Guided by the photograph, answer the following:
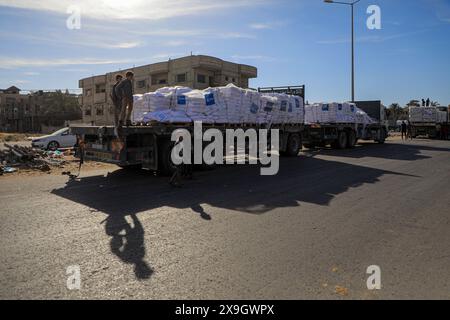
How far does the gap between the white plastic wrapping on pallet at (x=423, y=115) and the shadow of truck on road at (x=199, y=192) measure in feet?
80.3

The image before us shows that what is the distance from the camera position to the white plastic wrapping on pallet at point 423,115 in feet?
107

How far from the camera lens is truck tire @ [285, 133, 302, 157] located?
16.2 m

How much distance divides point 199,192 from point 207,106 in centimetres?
375

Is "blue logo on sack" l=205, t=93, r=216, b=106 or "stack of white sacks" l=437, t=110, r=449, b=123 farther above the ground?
"stack of white sacks" l=437, t=110, r=449, b=123

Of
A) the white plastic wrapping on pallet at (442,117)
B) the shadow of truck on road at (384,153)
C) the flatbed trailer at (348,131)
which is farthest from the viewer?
the white plastic wrapping on pallet at (442,117)

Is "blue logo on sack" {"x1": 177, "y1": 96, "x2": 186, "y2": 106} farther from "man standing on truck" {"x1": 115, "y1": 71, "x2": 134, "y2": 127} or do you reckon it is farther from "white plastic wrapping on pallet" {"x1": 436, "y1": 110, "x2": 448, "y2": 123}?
"white plastic wrapping on pallet" {"x1": 436, "y1": 110, "x2": 448, "y2": 123}

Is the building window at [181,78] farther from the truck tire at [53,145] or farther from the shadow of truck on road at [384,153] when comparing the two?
the shadow of truck on road at [384,153]

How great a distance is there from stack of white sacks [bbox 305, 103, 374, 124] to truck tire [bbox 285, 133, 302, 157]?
167 inches

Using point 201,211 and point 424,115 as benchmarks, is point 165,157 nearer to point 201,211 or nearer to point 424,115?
point 201,211

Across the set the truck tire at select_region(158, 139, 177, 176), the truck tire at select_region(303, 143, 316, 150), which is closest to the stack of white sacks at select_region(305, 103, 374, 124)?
the truck tire at select_region(303, 143, 316, 150)

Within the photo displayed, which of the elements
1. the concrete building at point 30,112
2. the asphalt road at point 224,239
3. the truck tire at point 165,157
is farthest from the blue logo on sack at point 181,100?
the concrete building at point 30,112

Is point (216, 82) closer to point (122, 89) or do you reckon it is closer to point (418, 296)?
point (122, 89)

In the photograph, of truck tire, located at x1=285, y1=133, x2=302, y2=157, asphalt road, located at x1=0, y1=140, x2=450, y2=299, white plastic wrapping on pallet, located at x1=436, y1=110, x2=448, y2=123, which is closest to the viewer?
asphalt road, located at x1=0, y1=140, x2=450, y2=299
